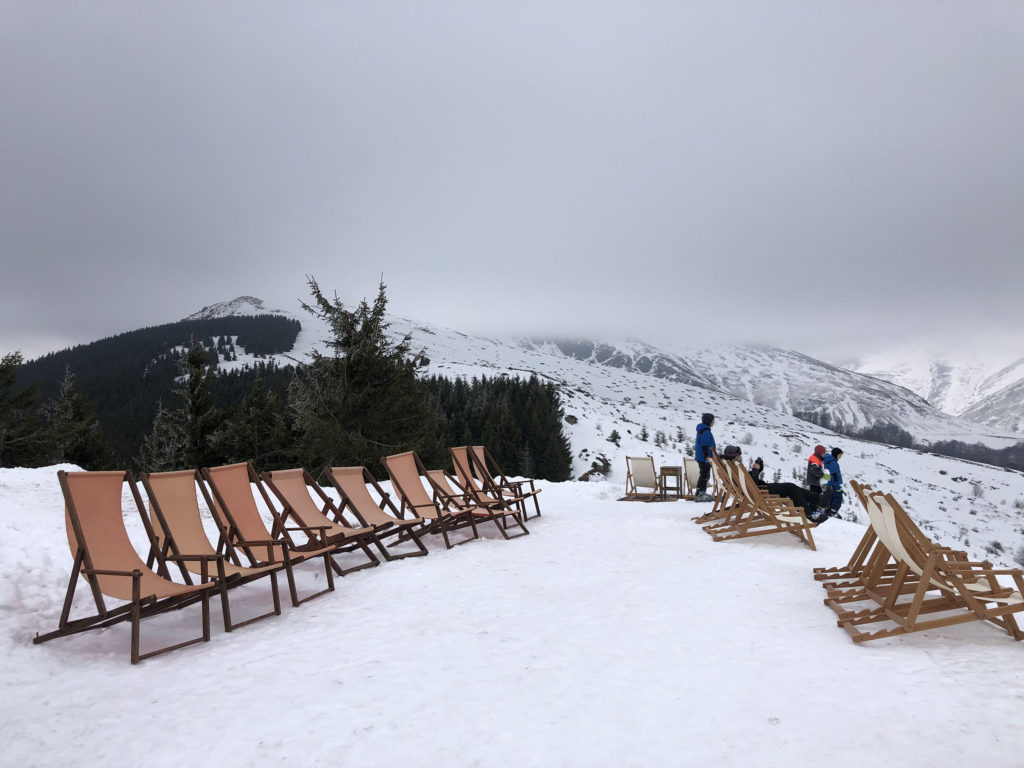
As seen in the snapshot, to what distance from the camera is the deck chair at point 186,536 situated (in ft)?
14.8

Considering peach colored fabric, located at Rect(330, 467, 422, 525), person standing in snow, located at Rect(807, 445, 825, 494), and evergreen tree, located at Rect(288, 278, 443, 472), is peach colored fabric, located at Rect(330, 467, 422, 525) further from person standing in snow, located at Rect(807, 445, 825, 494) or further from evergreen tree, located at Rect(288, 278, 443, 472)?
evergreen tree, located at Rect(288, 278, 443, 472)

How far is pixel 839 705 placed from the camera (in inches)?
117

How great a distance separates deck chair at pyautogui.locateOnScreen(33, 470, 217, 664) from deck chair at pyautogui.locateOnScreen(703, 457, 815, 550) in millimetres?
6702

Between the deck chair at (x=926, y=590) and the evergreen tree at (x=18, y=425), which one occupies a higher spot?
the evergreen tree at (x=18, y=425)

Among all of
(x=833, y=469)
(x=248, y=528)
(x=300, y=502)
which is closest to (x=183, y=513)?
(x=248, y=528)

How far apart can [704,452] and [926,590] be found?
301 inches

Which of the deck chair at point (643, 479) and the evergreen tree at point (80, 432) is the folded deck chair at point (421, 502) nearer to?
the deck chair at point (643, 479)

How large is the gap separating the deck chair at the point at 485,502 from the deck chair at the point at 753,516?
3009mm

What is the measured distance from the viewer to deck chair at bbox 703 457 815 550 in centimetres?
750

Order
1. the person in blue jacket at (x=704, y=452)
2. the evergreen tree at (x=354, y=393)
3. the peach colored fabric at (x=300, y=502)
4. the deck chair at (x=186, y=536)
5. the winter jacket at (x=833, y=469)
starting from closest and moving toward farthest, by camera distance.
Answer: the deck chair at (x=186, y=536), the peach colored fabric at (x=300, y=502), the winter jacket at (x=833, y=469), the person in blue jacket at (x=704, y=452), the evergreen tree at (x=354, y=393)

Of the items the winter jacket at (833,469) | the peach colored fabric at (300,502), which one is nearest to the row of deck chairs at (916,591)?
the peach colored fabric at (300,502)

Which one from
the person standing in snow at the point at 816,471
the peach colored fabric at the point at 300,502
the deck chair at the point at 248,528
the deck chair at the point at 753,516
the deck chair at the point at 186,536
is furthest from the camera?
the person standing in snow at the point at 816,471

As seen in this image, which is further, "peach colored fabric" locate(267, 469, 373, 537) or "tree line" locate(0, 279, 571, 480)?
"tree line" locate(0, 279, 571, 480)

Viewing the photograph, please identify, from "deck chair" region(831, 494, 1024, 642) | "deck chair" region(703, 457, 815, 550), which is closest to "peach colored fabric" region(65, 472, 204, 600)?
"deck chair" region(831, 494, 1024, 642)
